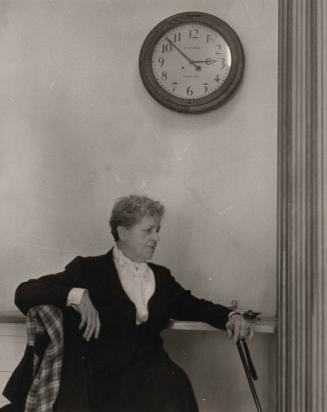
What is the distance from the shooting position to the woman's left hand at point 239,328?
8.85 ft

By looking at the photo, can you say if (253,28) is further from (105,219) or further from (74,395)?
(74,395)

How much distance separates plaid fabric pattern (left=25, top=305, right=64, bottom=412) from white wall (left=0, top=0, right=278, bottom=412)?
2.93ft

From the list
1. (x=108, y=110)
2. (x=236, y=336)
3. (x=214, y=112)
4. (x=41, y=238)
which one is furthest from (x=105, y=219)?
(x=236, y=336)

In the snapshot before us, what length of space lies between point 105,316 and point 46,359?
0.31 meters

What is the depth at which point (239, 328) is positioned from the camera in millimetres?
2701

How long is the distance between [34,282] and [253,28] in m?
1.85

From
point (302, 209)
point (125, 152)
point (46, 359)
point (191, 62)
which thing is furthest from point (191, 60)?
point (46, 359)

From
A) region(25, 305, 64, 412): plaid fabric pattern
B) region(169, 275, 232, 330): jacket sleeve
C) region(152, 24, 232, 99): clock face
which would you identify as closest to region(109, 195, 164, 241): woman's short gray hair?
region(169, 275, 232, 330): jacket sleeve

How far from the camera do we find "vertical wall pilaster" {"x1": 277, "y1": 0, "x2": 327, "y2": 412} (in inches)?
99.3

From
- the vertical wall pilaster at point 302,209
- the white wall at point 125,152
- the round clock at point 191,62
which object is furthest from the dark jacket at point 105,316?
the round clock at point 191,62

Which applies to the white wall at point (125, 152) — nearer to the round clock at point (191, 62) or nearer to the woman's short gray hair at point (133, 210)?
the round clock at point (191, 62)

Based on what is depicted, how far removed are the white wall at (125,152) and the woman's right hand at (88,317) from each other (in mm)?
931

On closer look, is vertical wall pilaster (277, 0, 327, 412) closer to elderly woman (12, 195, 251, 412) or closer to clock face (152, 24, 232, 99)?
elderly woman (12, 195, 251, 412)

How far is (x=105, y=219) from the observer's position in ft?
11.4
